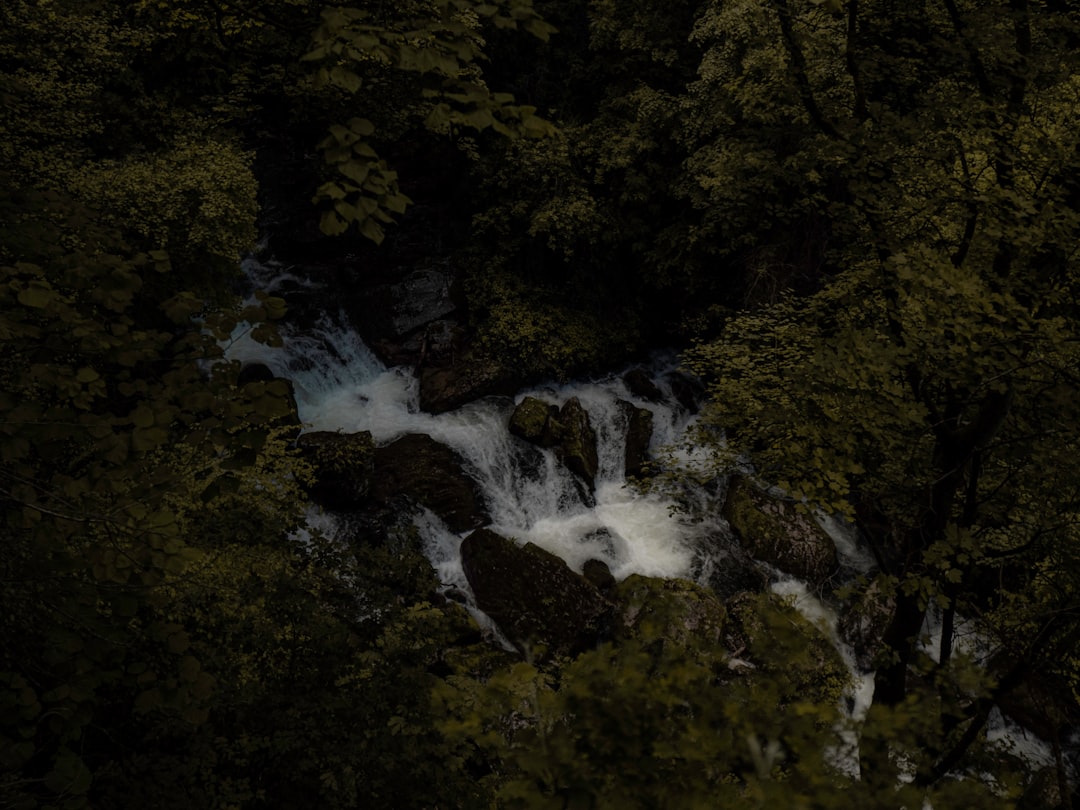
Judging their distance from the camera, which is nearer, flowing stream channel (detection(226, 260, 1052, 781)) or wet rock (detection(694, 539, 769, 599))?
wet rock (detection(694, 539, 769, 599))

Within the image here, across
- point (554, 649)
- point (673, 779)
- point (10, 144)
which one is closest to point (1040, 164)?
point (673, 779)

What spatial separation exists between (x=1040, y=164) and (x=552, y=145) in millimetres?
10927

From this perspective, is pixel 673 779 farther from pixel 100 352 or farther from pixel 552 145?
pixel 552 145

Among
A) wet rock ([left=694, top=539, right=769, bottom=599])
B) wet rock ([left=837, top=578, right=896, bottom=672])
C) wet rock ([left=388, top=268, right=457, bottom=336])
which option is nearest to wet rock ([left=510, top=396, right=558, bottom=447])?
wet rock ([left=388, top=268, right=457, bottom=336])

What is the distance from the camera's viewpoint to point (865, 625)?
9.55m

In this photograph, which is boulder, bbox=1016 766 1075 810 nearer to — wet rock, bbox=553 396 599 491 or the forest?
the forest

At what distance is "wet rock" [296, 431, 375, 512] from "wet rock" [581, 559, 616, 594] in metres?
3.80

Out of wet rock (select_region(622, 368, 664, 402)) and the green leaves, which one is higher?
the green leaves

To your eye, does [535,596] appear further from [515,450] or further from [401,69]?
[401,69]

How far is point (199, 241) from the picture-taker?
982 cm

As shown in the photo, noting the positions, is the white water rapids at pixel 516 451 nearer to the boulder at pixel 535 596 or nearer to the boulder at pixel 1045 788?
the boulder at pixel 535 596

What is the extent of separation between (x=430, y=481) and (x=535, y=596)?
2837 mm

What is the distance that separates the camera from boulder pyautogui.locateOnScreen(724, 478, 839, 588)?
10.5m

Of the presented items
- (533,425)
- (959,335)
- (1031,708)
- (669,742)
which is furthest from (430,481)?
(669,742)
